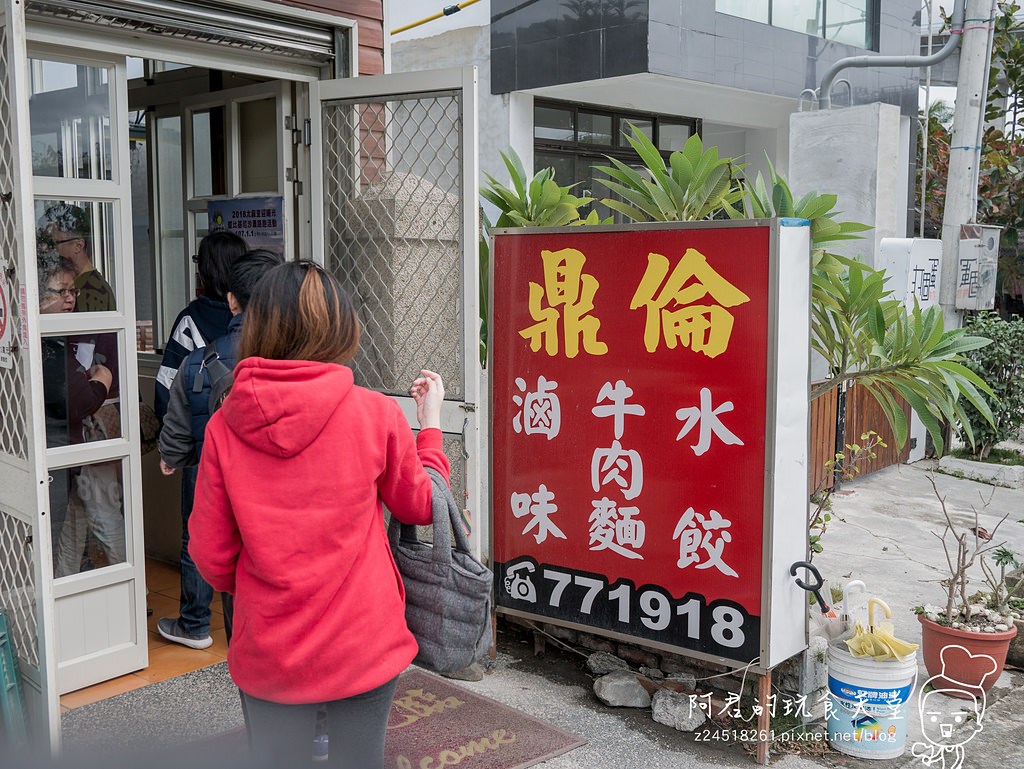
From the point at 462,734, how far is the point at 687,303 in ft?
5.77

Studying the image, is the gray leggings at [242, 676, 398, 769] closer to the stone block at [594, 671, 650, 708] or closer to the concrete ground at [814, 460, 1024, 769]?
the stone block at [594, 671, 650, 708]

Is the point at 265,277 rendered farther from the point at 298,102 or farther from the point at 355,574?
the point at 298,102

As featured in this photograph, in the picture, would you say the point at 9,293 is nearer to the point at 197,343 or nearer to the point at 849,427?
the point at 197,343

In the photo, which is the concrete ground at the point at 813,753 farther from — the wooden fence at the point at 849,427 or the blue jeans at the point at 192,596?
the blue jeans at the point at 192,596

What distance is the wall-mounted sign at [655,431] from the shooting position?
337 centimetres

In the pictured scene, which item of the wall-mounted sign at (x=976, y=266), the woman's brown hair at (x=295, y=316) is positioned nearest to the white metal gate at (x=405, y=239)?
the woman's brown hair at (x=295, y=316)

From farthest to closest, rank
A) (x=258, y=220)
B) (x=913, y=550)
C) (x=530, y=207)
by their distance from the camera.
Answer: (x=913, y=550)
(x=258, y=220)
(x=530, y=207)

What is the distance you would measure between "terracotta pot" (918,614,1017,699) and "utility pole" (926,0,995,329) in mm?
4851

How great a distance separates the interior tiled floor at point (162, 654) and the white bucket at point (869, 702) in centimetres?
252

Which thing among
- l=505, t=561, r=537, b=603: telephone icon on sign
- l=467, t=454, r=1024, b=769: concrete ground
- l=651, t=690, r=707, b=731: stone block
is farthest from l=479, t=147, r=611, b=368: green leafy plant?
l=651, t=690, r=707, b=731: stone block

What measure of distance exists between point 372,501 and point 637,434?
5.63 feet

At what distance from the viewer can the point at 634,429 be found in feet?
12.0

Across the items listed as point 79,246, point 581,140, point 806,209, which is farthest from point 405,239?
point 581,140

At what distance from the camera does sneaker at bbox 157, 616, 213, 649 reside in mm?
4285
